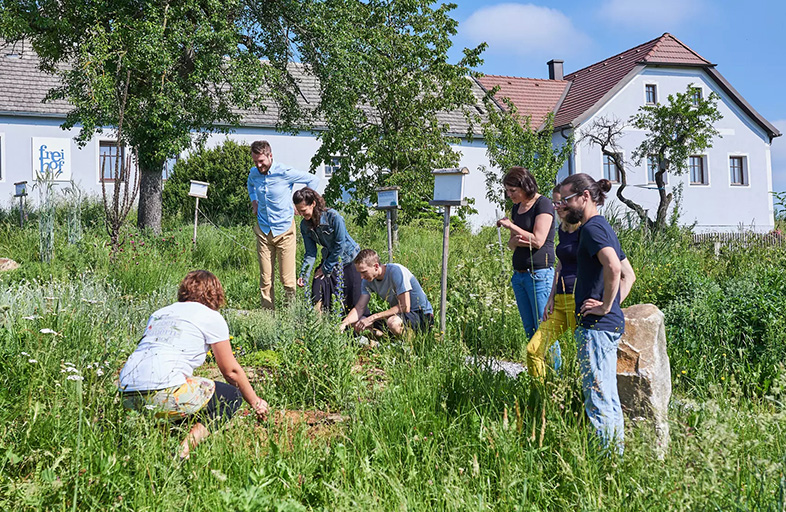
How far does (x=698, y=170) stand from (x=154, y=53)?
75.6 feet

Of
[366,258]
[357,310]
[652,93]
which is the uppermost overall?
[652,93]

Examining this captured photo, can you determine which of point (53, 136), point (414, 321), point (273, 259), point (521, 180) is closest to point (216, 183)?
point (53, 136)

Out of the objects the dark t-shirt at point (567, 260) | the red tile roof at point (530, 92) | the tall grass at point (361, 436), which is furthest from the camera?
the red tile roof at point (530, 92)

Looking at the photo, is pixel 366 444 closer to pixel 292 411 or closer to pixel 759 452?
pixel 292 411

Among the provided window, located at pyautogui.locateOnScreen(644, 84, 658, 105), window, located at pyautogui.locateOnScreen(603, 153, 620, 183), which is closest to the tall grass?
window, located at pyautogui.locateOnScreen(603, 153, 620, 183)

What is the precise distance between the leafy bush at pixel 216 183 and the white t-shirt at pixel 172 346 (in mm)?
15665

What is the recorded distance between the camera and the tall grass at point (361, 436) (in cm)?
254

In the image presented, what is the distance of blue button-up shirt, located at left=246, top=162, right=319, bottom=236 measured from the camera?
688cm

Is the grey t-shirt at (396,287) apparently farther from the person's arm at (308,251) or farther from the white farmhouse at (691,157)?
the white farmhouse at (691,157)

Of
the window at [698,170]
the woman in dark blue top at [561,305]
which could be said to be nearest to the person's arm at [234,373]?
the woman in dark blue top at [561,305]

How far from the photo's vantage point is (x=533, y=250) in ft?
15.8

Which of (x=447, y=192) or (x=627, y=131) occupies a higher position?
(x=627, y=131)

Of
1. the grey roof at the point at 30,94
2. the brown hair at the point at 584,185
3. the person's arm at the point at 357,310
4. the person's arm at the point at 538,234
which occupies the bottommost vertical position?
the person's arm at the point at 357,310

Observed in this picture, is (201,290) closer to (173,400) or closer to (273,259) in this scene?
(173,400)
